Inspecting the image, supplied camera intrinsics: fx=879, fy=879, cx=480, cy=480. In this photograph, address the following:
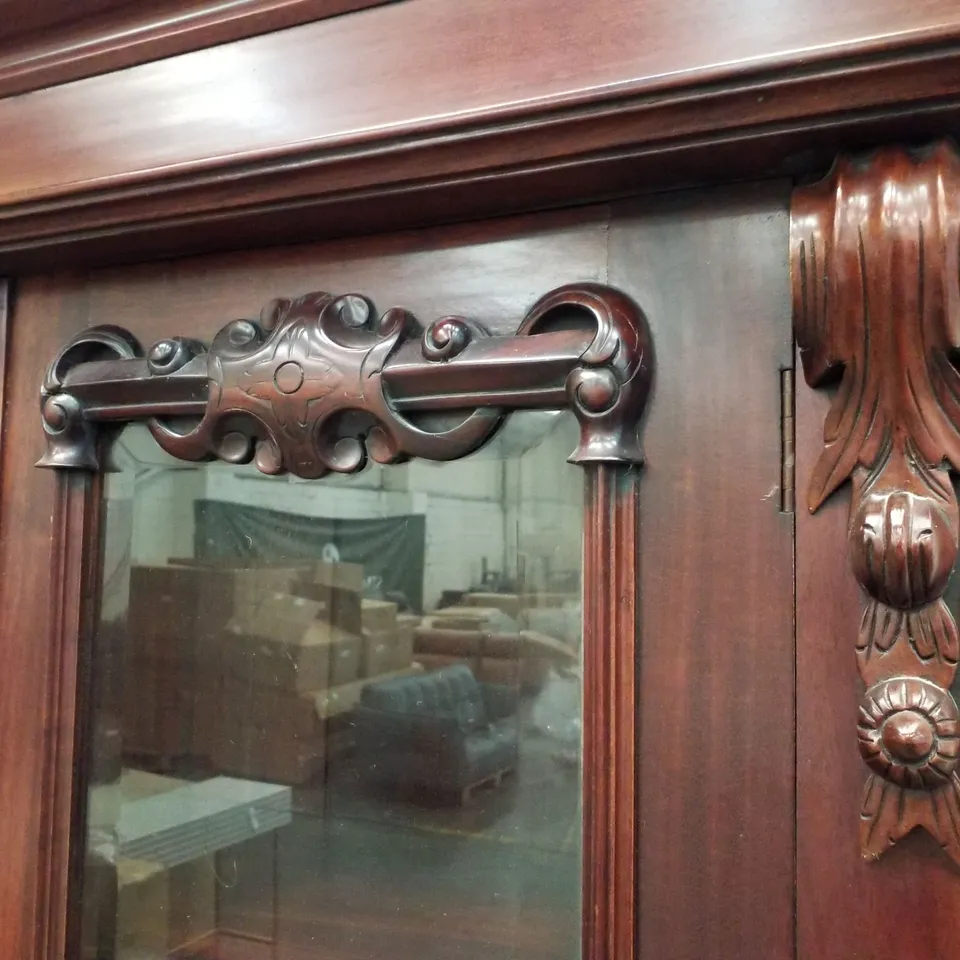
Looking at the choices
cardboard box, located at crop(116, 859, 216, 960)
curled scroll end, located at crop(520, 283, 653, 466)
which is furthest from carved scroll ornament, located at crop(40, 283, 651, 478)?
cardboard box, located at crop(116, 859, 216, 960)

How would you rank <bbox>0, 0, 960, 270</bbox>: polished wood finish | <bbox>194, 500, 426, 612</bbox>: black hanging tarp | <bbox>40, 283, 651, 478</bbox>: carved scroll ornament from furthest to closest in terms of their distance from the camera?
<bbox>194, 500, 426, 612</bbox>: black hanging tarp → <bbox>40, 283, 651, 478</bbox>: carved scroll ornament → <bbox>0, 0, 960, 270</bbox>: polished wood finish

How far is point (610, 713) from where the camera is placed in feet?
1.66

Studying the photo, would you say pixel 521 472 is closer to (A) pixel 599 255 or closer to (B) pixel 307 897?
(A) pixel 599 255

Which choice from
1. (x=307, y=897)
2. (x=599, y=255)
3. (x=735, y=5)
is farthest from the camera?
(x=307, y=897)

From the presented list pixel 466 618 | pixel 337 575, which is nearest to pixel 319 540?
pixel 337 575

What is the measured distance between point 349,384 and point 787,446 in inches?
10.7

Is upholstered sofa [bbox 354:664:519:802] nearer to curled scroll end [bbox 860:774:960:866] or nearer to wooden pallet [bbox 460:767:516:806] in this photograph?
wooden pallet [bbox 460:767:516:806]

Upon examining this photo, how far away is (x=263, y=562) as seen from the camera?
68cm

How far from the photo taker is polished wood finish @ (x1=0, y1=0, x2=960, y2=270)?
412 millimetres

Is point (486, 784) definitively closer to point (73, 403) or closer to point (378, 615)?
point (378, 615)

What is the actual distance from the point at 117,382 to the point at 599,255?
0.37 meters

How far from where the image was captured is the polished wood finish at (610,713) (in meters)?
0.50

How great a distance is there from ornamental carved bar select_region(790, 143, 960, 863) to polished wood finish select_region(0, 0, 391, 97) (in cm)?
30

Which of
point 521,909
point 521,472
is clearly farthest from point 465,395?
point 521,909
